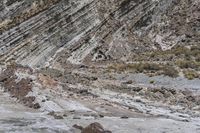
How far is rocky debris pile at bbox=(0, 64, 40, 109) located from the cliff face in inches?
478

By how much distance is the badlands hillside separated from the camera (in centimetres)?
1944

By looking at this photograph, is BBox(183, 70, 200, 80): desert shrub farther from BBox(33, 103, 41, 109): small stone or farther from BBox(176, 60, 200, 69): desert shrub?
BBox(33, 103, 41, 109): small stone

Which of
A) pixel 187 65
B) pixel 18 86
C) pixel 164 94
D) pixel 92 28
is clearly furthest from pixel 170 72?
pixel 92 28

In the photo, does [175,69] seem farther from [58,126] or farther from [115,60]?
[58,126]

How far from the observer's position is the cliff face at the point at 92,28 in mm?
46938

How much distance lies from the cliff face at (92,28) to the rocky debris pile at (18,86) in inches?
478

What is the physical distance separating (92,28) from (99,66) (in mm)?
6780

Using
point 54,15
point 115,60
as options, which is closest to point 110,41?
point 115,60

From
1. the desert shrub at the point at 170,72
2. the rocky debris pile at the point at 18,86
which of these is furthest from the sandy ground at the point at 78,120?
the desert shrub at the point at 170,72

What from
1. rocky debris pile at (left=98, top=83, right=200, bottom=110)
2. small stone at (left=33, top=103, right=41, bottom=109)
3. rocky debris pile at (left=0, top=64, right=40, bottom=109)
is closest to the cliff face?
rocky debris pile at (left=0, top=64, right=40, bottom=109)

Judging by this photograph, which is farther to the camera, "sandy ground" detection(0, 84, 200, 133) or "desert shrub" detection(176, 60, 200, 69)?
"desert shrub" detection(176, 60, 200, 69)

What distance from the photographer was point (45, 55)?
160 ft

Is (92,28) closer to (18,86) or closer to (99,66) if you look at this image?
(99,66)

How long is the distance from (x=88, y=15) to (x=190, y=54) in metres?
11.4
